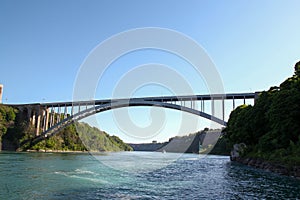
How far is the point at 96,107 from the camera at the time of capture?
58156 mm

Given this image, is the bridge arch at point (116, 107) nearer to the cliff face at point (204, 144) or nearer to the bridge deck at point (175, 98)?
the bridge deck at point (175, 98)

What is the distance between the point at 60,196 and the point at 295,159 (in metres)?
14.6

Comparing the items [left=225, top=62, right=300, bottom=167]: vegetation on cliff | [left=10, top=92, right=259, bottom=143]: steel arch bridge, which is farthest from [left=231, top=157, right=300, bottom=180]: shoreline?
[left=10, top=92, right=259, bottom=143]: steel arch bridge

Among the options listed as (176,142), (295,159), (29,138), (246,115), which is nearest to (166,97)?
(246,115)

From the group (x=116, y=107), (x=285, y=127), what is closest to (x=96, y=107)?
(x=116, y=107)

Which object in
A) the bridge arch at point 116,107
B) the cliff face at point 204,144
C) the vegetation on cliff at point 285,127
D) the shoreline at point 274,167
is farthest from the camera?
the cliff face at point 204,144

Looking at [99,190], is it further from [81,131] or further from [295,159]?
[81,131]

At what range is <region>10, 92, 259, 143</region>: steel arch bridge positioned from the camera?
48.9 meters

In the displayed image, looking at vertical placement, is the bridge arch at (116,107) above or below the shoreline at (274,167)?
above

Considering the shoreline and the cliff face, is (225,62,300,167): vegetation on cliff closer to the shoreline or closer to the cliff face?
the shoreline

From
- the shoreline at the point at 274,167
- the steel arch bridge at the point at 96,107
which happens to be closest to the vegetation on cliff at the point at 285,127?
the shoreline at the point at 274,167

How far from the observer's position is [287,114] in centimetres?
2131

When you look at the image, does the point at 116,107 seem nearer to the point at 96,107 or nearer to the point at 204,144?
the point at 96,107

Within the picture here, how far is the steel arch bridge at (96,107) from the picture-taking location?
161 ft
